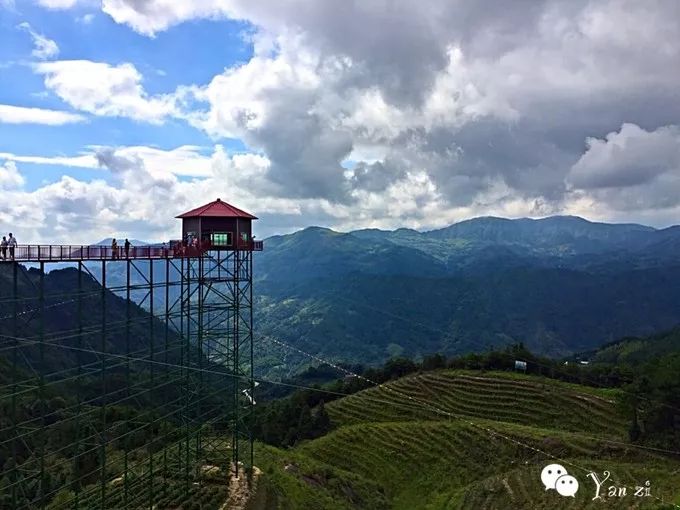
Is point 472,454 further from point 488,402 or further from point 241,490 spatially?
point 241,490

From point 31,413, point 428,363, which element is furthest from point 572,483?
point 31,413

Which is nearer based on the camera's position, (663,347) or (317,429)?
(317,429)

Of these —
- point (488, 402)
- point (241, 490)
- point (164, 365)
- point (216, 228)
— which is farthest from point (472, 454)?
point (216, 228)

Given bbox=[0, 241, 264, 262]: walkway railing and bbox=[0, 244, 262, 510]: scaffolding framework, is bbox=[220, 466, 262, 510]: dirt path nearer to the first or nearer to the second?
bbox=[0, 244, 262, 510]: scaffolding framework

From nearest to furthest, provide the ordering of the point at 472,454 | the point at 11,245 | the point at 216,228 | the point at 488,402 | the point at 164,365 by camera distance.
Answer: the point at 11,245 → the point at 164,365 → the point at 216,228 → the point at 472,454 → the point at 488,402

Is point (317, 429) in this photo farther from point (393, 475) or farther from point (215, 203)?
point (215, 203)

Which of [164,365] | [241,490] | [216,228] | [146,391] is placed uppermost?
[216,228]
